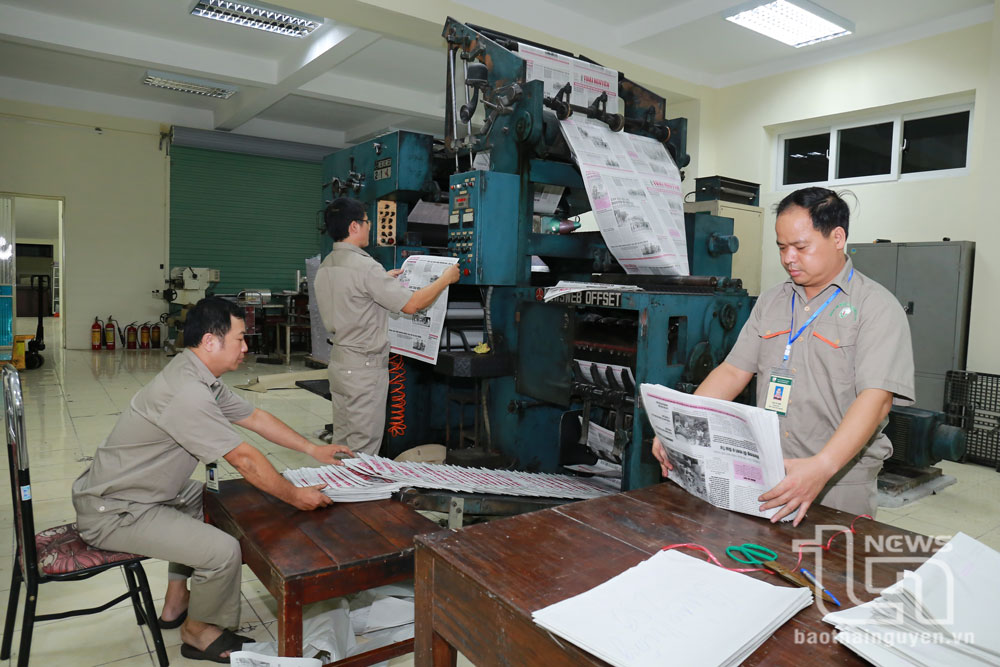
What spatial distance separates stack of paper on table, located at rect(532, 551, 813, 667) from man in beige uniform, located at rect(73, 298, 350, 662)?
1232mm

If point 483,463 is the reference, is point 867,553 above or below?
above

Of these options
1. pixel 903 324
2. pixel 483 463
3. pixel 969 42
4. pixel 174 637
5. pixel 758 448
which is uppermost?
pixel 969 42

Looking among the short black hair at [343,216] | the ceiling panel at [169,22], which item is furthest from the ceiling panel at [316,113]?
the short black hair at [343,216]

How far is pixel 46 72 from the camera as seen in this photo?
27.5 ft

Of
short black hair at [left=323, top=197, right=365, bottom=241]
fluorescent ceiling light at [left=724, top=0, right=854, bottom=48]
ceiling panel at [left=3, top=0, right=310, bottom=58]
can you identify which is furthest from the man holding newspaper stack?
ceiling panel at [left=3, top=0, right=310, bottom=58]

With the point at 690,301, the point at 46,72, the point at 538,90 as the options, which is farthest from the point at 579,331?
the point at 46,72

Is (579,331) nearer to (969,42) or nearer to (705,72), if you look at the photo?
(969,42)

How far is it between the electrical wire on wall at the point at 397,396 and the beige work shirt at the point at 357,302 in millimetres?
360

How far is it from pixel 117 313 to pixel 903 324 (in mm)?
10533

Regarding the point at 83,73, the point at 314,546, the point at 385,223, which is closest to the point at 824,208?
the point at 314,546

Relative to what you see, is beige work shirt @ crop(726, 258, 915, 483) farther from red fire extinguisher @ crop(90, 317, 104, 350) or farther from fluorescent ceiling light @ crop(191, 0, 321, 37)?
red fire extinguisher @ crop(90, 317, 104, 350)

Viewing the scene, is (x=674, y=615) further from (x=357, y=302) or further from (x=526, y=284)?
(x=357, y=302)

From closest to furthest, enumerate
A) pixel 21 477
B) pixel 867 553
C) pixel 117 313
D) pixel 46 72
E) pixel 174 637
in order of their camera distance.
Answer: pixel 867 553, pixel 21 477, pixel 174 637, pixel 46 72, pixel 117 313

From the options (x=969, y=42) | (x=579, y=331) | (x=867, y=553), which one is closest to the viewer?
(x=867, y=553)
